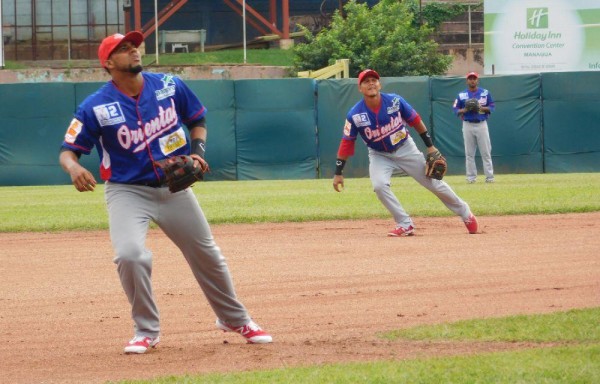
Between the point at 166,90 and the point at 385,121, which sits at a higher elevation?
the point at 166,90

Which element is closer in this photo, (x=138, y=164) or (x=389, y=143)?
(x=138, y=164)

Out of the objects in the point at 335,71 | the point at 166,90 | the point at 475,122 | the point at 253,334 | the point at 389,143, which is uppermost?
the point at 335,71

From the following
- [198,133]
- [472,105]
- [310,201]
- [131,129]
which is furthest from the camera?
[472,105]

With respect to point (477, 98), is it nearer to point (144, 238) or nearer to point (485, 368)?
point (144, 238)

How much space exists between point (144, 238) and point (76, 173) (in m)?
0.54

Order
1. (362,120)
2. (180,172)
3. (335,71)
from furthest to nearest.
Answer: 1. (335,71)
2. (362,120)
3. (180,172)

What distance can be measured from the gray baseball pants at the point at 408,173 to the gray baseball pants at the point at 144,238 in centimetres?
604

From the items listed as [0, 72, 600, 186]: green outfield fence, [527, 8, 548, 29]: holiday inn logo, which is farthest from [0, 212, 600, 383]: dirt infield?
[527, 8, 548, 29]: holiday inn logo

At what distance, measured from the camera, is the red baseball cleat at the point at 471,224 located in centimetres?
1258

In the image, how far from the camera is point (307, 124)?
86.3 feet

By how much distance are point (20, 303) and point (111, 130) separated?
2889 millimetres

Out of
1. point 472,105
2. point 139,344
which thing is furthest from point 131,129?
point 472,105

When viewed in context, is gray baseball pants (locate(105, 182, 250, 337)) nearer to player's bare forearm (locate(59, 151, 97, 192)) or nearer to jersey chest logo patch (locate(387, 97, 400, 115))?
player's bare forearm (locate(59, 151, 97, 192))

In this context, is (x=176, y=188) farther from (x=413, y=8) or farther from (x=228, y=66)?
(x=413, y=8)
